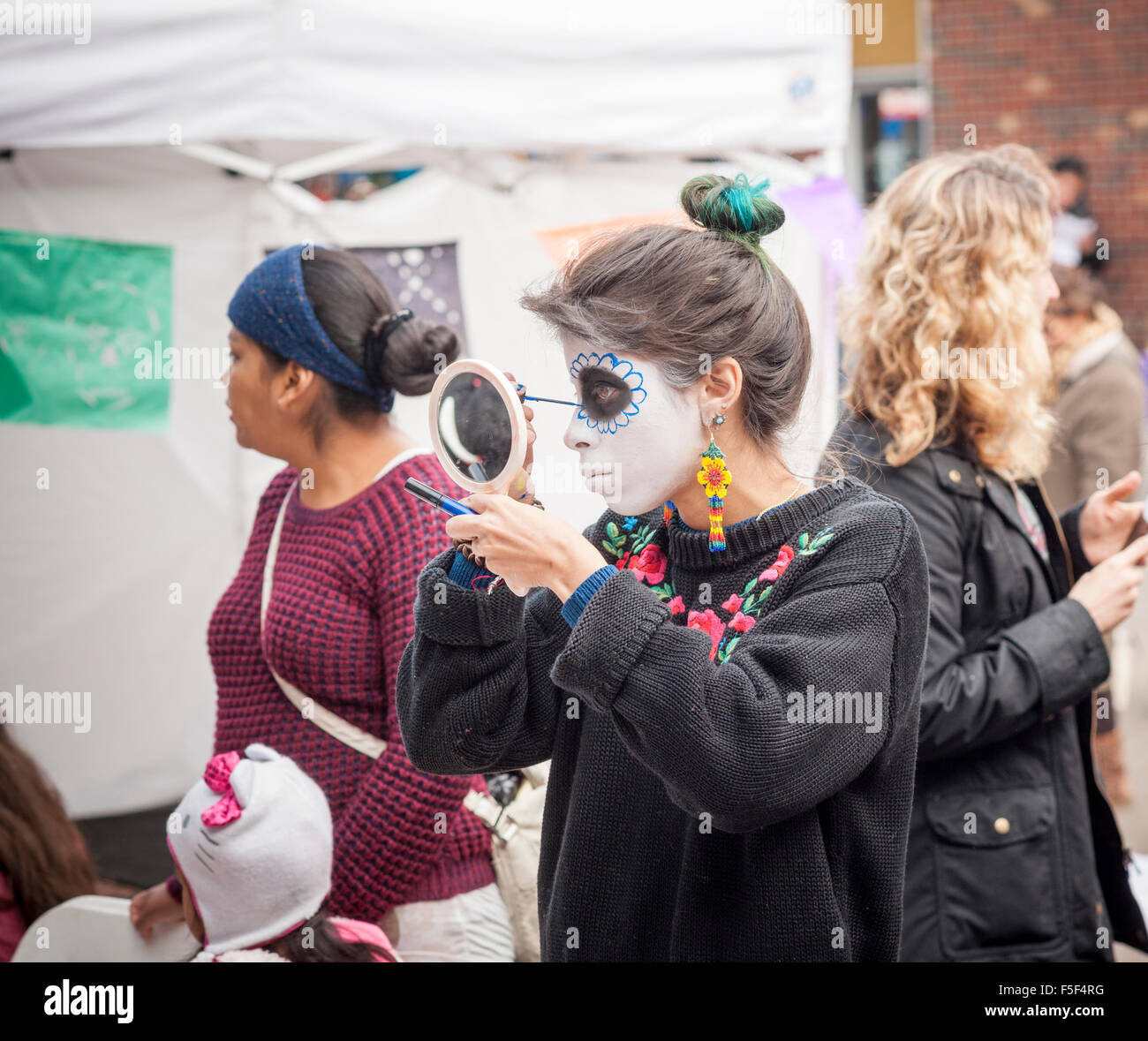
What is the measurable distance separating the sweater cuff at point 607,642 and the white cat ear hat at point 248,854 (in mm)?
812

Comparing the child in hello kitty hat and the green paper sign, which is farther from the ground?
the green paper sign

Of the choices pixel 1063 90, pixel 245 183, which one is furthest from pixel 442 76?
pixel 1063 90

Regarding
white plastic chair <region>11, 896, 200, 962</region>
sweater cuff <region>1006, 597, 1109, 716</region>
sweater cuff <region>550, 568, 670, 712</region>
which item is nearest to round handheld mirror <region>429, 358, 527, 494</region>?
sweater cuff <region>550, 568, 670, 712</region>

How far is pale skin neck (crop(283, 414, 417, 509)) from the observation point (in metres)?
2.25

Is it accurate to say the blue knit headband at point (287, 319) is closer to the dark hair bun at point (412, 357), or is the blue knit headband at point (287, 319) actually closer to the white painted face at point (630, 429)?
the dark hair bun at point (412, 357)

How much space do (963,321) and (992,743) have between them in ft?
2.45

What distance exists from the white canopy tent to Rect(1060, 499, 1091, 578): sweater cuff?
73 centimetres

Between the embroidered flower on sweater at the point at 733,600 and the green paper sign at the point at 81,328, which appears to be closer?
the embroidered flower on sweater at the point at 733,600

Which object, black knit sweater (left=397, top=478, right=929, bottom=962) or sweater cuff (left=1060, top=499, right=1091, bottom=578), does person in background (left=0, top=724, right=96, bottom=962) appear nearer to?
black knit sweater (left=397, top=478, right=929, bottom=962)

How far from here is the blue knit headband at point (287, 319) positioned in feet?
7.21

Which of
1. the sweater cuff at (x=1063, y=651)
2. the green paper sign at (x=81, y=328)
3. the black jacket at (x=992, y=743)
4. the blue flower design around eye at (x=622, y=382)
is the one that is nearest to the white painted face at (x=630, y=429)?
the blue flower design around eye at (x=622, y=382)

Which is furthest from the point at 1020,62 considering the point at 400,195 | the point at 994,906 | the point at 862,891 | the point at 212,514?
the point at 862,891

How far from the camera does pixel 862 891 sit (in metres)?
1.54

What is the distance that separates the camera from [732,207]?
1.58 meters
